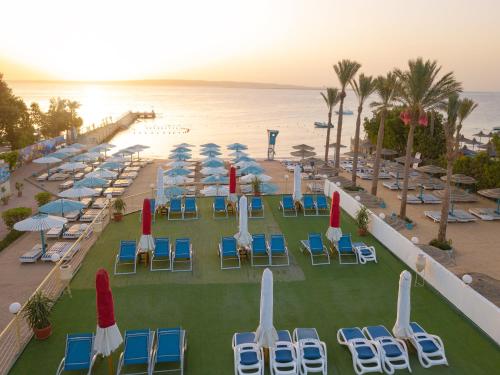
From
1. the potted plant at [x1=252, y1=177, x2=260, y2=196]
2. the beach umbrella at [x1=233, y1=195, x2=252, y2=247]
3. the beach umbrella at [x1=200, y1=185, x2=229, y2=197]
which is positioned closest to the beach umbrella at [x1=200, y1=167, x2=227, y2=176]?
the potted plant at [x1=252, y1=177, x2=260, y2=196]

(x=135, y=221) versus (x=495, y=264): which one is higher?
(x=135, y=221)

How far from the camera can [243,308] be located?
971 centimetres

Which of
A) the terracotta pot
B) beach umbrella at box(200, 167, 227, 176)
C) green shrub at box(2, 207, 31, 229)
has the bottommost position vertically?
green shrub at box(2, 207, 31, 229)

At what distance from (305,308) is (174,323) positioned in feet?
9.97

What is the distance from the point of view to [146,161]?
1352 inches

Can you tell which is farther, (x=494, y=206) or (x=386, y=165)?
(x=386, y=165)

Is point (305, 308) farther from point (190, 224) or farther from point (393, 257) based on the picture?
point (190, 224)

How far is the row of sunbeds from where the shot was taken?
7.25m

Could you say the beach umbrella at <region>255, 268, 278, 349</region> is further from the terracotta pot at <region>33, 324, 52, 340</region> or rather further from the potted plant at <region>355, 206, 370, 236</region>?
the potted plant at <region>355, 206, 370, 236</region>

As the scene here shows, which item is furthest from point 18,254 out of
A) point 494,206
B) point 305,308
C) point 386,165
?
point 386,165

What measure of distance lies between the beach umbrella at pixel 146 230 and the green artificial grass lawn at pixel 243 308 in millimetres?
598

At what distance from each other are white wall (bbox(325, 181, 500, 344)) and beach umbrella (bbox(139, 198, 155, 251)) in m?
7.19

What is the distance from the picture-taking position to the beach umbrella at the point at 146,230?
11.5 m

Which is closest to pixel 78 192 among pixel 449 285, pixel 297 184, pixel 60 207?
pixel 60 207
